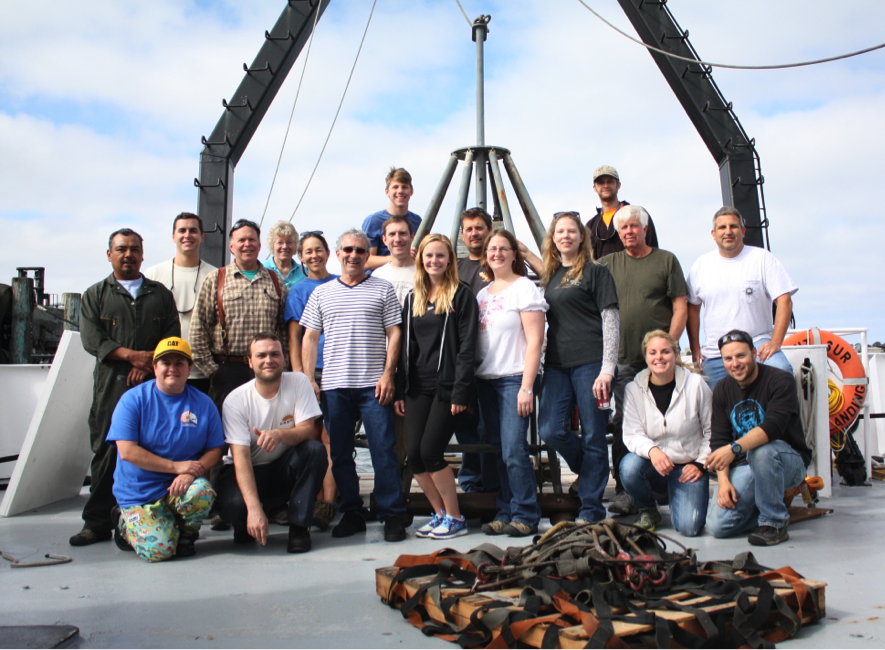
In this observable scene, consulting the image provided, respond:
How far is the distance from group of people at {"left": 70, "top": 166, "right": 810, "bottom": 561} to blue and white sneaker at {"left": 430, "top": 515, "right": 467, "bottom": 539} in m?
0.02

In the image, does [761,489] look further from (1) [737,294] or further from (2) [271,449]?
(2) [271,449]

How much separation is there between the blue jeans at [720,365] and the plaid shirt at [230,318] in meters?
2.58

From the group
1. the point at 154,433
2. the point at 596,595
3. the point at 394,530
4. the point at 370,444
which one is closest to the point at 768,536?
the point at 596,595

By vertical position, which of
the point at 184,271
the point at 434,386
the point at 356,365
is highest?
the point at 184,271

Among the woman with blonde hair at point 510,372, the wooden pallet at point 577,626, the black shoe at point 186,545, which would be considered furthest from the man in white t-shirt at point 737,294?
the black shoe at point 186,545

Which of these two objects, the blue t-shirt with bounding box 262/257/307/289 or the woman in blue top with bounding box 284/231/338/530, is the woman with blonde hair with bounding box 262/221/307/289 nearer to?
the blue t-shirt with bounding box 262/257/307/289

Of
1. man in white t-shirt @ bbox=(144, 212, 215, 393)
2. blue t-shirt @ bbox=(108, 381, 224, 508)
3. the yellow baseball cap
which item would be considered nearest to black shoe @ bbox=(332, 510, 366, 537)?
blue t-shirt @ bbox=(108, 381, 224, 508)

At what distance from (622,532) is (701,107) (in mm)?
6912

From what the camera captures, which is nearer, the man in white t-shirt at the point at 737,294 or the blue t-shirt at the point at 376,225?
the man in white t-shirt at the point at 737,294

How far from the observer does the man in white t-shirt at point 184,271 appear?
14.4ft

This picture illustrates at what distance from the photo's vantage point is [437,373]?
374cm

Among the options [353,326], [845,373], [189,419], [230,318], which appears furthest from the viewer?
[845,373]

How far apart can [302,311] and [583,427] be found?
1.72 m

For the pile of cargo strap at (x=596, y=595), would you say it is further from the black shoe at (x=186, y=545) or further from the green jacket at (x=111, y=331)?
the green jacket at (x=111, y=331)
